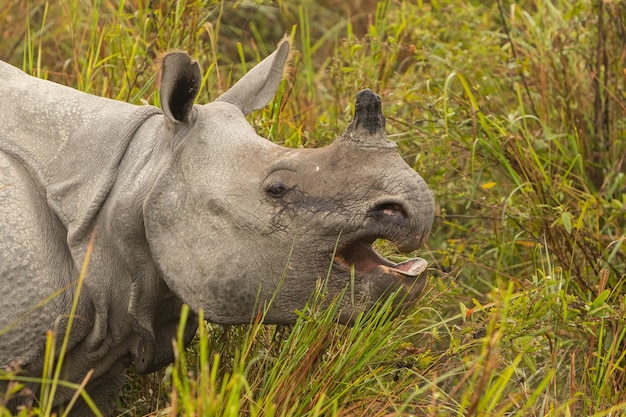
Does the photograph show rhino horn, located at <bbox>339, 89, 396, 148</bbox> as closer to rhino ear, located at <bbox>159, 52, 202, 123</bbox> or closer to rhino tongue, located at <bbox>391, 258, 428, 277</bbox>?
rhino tongue, located at <bbox>391, 258, 428, 277</bbox>

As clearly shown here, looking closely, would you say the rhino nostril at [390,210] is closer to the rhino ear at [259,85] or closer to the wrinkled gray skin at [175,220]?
the wrinkled gray skin at [175,220]

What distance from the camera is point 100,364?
354 cm

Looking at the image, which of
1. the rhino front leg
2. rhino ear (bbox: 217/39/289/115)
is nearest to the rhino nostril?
rhino ear (bbox: 217/39/289/115)

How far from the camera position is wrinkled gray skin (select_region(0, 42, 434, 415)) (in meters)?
3.16

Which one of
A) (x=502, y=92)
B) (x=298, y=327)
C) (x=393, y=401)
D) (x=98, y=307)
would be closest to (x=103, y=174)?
(x=98, y=307)

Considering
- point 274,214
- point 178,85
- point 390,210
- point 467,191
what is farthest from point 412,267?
point 467,191

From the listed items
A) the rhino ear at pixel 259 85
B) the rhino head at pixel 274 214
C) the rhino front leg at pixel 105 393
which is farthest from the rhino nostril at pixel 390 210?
the rhino front leg at pixel 105 393

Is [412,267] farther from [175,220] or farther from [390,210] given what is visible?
[175,220]

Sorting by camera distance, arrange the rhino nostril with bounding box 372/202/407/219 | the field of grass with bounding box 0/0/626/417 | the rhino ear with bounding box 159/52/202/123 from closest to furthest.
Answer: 1. the rhino nostril with bounding box 372/202/407/219
2. the rhino ear with bounding box 159/52/202/123
3. the field of grass with bounding box 0/0/626/417

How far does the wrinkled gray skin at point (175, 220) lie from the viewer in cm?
316

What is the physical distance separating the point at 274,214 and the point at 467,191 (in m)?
1.96

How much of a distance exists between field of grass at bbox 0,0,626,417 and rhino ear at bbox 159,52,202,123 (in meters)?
0.64

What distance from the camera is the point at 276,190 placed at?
3.25 metres

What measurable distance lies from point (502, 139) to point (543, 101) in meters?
0.59
